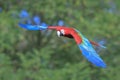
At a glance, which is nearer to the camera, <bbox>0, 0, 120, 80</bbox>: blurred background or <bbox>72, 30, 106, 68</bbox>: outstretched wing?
<bbox>72, 30, 106, 68</bbox>: outstretched wing

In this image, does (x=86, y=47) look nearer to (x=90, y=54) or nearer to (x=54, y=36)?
(x=90, y=54)

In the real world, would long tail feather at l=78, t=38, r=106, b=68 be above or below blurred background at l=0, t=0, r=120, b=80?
below

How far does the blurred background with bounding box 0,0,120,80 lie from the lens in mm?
3166

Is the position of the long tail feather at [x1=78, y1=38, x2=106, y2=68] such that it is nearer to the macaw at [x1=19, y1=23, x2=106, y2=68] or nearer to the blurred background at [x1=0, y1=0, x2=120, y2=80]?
the macaw at [x1=19, y1=23, x2=106, y2=68]

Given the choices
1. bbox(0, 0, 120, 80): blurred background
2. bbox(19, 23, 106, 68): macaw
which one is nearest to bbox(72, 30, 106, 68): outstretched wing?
bbox(19, 23, 106, 68): macaw

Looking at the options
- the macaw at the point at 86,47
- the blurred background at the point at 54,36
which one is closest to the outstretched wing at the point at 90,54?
the macaw at the point at 86,47

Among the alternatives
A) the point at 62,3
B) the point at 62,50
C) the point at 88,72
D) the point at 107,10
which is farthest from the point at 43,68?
the point at 107,10

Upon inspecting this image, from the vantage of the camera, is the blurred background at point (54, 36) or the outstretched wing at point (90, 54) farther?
the blurred background at point (54, 36)

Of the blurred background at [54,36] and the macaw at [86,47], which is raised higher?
the blurred background at [54,36]

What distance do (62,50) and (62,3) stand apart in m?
0.46

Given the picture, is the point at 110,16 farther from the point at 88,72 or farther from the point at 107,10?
the point at 88,72

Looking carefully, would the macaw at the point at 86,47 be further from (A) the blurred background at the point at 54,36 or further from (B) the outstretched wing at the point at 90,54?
(A) the blurred background at the point at 54,36

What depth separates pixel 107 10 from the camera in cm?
401

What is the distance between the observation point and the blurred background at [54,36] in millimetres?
3166
